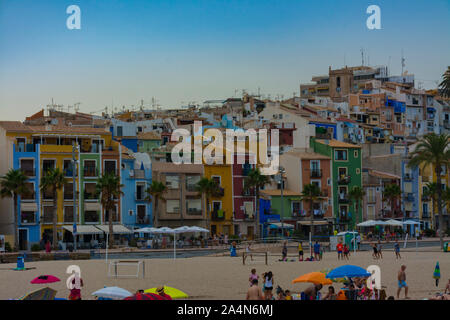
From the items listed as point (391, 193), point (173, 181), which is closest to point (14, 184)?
point (173, 181)

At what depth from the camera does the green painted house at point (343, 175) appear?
67.8 metres

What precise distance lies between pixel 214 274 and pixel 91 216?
25.2 m

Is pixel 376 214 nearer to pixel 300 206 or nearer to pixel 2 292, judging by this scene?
pixel 300 206

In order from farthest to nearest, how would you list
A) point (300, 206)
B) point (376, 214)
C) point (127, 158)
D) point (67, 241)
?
point (376, 214) → point (300, 206) → point (127, 158) → point (67, 241)

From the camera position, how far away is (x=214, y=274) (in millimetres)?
32969

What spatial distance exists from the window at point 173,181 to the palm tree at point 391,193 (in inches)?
718

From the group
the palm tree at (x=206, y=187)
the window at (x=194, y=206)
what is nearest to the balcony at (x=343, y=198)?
the palm tree at (x=206, y=187)

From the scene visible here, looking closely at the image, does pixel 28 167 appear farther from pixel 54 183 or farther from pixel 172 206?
pixel 172 206

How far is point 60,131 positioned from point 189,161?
1032 centimetres

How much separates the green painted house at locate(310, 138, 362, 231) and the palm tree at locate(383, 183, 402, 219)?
2470 millimetres

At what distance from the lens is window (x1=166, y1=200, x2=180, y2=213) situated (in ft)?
201

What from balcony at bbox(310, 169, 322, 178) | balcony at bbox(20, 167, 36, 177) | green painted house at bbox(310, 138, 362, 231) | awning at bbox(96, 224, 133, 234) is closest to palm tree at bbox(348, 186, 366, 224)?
green painted house at bbox(310, 138, 362, 231)

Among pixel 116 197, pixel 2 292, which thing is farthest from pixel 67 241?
pixel 2 292

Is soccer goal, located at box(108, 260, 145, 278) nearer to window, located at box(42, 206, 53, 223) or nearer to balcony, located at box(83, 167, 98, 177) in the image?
window, located at box(42, 206, 53, 223)
